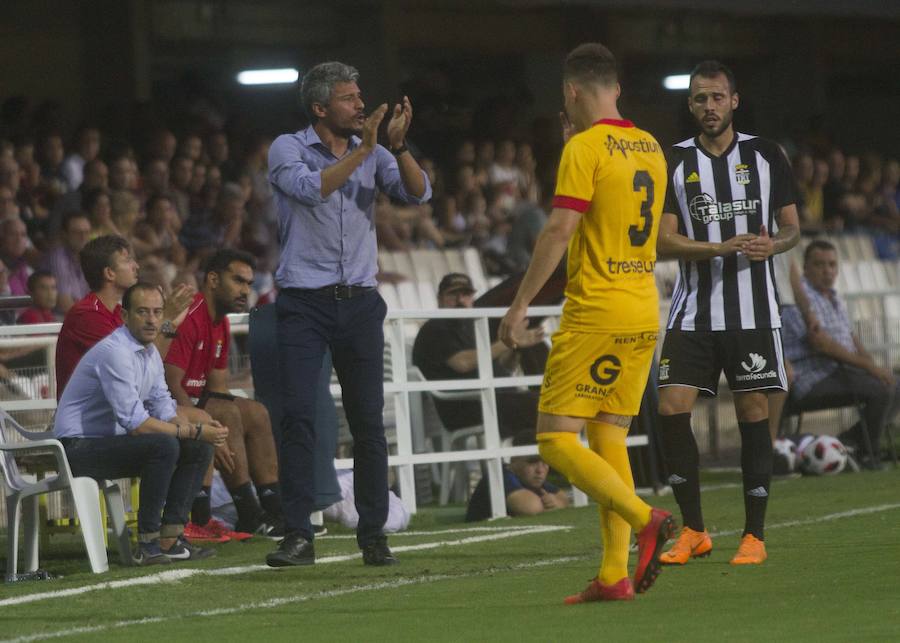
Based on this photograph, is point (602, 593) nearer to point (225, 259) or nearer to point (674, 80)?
point (225, 259)

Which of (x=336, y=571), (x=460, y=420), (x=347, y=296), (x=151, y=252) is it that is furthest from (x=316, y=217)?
(x=151, y=252)

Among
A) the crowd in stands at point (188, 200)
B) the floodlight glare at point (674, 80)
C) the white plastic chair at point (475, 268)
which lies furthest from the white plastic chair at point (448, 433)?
the floodlight glare at point (674, 80)

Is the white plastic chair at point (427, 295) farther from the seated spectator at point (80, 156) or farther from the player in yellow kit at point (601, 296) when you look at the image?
the player in yellow kit at point (601, 296)

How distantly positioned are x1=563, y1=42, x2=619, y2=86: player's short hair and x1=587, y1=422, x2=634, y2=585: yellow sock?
4.02 feet

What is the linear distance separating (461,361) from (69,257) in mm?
3211

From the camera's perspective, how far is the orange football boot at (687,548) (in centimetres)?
742

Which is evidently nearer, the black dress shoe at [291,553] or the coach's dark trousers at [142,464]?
the black dress shoe at [291,553]

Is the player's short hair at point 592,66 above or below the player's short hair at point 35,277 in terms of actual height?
above

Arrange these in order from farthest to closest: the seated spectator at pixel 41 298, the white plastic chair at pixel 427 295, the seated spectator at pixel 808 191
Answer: the seated spectator at pixel 808 191
the white plastic chair at pixel 427 295
the seated spectator at pixel 41 298

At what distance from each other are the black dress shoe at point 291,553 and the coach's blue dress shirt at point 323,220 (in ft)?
3.55

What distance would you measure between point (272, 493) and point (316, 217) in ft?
8.07

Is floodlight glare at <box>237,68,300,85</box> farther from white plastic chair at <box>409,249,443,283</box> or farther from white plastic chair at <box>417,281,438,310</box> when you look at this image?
white plastic chair at <box>417,281,438,310</box>

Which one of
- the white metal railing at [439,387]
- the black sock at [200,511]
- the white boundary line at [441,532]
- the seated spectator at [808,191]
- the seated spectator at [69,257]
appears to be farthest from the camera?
the seated spectator at [808,191]

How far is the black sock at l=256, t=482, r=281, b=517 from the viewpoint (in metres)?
9.71
